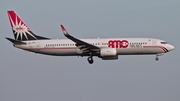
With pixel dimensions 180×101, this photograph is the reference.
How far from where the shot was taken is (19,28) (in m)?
78.0

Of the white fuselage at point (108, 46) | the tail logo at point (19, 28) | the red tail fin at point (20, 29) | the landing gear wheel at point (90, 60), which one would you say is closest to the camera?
the white fuselage at point (108, 46)

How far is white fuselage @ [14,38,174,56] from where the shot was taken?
7150 centimetres

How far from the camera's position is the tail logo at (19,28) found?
7700cm

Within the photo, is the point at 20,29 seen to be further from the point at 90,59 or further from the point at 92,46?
the point at 92,46

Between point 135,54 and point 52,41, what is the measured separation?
12365 mm

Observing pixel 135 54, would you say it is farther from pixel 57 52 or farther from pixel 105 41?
pixel 57 52

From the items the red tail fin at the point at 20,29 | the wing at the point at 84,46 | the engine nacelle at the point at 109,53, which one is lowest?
the engine nacelle at the point at 109,53

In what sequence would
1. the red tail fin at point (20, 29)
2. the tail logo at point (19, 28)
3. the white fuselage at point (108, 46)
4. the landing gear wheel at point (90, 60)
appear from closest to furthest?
the white fuselage at point (108, 46) < the landing gear wheel at point (90, 60) < the red tail fin at point (20, 29) < the tail logo at point (19, 28)

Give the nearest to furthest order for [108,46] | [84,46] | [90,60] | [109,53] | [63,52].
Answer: [109,53], [84,46], [108,46], [90,60], [63,52]

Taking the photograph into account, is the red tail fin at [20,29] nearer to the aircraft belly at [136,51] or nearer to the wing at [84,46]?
the wing at [84,46]

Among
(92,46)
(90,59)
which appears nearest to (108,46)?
(92,46)

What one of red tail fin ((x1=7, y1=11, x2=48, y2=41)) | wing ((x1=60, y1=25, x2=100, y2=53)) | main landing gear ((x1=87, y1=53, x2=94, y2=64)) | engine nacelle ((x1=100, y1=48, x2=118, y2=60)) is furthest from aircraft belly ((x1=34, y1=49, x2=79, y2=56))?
engine nacelle ((x1=100, y1=48, x2=118, y2=60))

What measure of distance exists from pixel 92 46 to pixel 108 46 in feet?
8.19

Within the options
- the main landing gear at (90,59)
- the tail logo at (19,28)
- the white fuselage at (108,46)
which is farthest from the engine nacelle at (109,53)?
the tail logo at (19,28)
